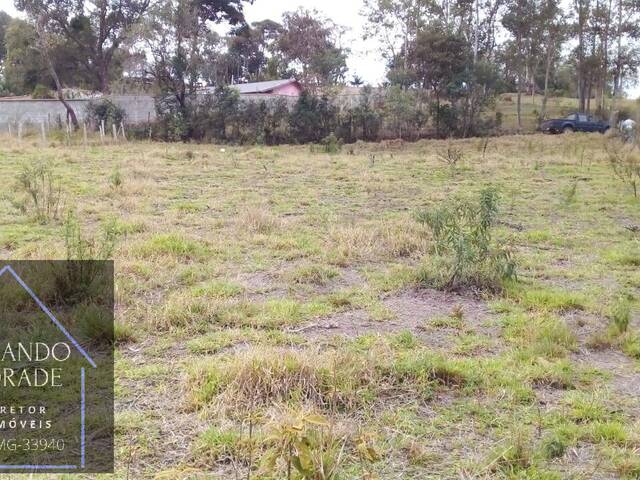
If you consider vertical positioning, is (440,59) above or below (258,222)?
above

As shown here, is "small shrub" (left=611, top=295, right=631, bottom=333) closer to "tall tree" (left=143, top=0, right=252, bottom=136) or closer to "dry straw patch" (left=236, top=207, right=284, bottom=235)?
"dry straw patch" (left=236, top=207, right=284, bottom=235)

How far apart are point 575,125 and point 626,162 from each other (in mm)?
13334

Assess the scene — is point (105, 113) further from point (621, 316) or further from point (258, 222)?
point (621, 316)

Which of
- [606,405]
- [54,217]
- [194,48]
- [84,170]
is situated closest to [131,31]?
[194,48]

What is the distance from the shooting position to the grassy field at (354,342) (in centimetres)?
235

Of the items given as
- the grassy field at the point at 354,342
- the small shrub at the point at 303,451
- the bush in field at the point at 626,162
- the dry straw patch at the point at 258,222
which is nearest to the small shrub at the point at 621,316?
the grassy field at the point at 354,342

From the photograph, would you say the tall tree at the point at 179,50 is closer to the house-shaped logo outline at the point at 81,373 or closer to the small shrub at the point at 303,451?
the house-shaped logo outline at the point at 81,373

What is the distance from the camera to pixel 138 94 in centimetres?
2281

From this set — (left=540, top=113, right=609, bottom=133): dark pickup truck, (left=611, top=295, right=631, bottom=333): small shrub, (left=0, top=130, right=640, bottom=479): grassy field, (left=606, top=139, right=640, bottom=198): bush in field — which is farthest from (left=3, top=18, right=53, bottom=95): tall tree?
(left=611, top=295, right=631, bottom=333): small shrub

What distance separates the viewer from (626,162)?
1247 centimetres

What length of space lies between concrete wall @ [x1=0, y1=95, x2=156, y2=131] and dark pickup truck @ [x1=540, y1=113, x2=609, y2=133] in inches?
646

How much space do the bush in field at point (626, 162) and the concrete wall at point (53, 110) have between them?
52.1ft

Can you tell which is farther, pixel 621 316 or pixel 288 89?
pixel 288 89

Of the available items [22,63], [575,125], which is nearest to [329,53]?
[575,125]
